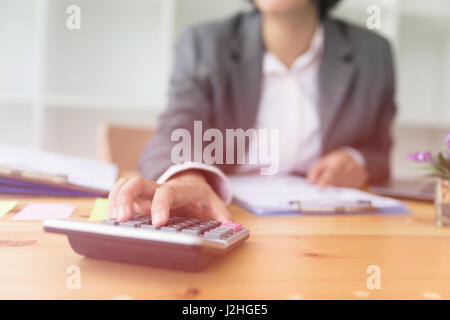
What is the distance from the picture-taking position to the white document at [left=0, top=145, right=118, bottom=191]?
64 cm

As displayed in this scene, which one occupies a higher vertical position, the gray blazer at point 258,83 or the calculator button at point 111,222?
the gray blazer at point 258,83

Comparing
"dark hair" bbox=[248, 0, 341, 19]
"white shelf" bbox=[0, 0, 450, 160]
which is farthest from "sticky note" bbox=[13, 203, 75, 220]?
"white shelf" bbox=[0, 0, 450, 160]

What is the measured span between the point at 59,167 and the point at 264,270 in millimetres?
474

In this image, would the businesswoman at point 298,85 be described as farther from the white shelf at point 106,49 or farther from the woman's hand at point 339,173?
the white shelf at point 106,49

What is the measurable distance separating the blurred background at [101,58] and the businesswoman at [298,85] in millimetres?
691

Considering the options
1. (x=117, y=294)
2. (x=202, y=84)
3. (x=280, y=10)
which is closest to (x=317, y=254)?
(x=117, y=294)

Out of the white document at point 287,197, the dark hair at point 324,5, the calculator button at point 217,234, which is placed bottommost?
the white document at point 287,197

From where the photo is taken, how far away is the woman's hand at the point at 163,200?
39 cm

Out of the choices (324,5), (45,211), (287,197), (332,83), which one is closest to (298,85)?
(332,83)

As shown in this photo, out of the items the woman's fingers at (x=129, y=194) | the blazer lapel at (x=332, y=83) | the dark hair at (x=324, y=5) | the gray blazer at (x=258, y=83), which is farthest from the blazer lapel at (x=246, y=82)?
the woman's fingers at (x=129, y=194)

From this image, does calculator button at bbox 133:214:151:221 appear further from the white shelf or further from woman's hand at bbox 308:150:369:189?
the white shelf

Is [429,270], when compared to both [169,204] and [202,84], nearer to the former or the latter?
[169,204]

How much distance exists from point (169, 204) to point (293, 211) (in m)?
0.26

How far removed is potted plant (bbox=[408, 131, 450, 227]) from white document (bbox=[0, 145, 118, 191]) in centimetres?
46
